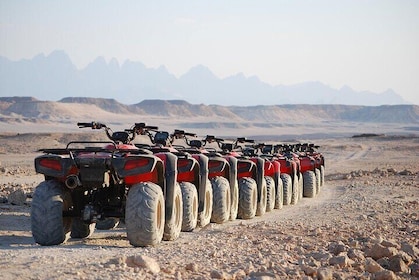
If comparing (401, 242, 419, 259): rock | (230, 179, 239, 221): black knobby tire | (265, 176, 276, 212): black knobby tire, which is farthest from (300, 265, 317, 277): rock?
(265, 176, 276, 212): black knobby tire

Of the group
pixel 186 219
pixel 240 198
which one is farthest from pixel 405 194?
pixel 186 219

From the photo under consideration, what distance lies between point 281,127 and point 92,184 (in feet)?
497

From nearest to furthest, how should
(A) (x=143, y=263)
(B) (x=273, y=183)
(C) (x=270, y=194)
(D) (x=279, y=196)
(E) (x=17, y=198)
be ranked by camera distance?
(A) (x=143, y=263) < (E) (x=17, y=198) < (C) (x=270, y=194) < (B) (x=273, y=183) < (D) (x=279, y=196)

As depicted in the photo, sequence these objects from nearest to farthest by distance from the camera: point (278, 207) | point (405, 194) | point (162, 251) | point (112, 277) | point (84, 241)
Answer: point (112, 277)
point (162, 251)
point (84, 241)
point (278, 207)
point (405, 194)

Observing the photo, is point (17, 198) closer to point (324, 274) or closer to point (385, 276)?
point (324, 274)

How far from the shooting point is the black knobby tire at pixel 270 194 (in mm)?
15750

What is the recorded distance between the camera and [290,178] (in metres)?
18.1

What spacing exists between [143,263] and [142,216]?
1.51 meters

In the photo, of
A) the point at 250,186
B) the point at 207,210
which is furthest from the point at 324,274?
the point at 250,186

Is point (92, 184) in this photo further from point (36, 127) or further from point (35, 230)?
point (36, 127)

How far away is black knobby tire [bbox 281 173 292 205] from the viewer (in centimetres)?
1762

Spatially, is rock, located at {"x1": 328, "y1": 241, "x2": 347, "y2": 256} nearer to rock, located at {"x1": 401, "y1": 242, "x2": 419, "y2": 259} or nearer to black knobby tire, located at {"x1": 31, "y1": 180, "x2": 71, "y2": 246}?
rock, located at {"x1": 401, "y1": 242, "x2": 419, "y2": 259}

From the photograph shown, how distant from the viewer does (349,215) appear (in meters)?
14.6

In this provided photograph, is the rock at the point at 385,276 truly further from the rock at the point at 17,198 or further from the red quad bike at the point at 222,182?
the rock at the point at 17,198
